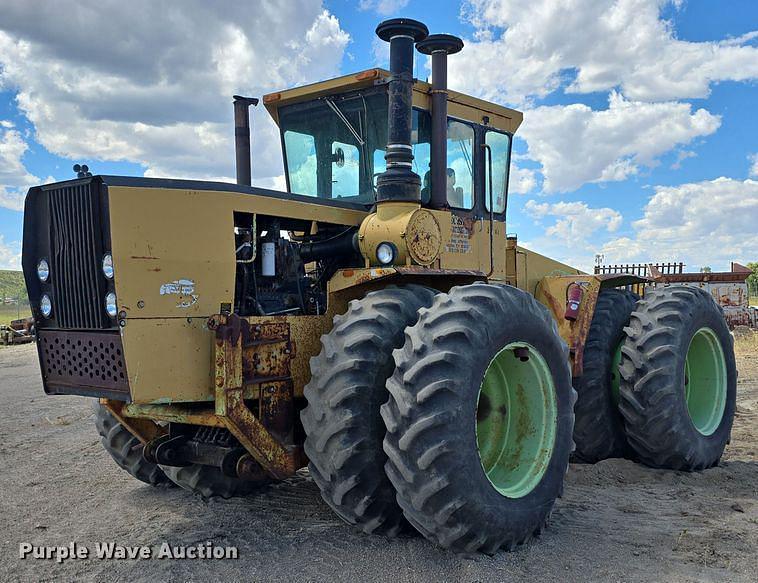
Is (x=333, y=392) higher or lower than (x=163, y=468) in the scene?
higher

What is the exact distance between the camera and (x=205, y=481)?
561 centimetres

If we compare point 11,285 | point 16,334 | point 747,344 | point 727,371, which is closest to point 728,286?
point 747,344

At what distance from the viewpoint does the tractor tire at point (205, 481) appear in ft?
18.4

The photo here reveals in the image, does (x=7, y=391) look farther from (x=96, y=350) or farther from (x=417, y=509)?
(x=417, y=509)

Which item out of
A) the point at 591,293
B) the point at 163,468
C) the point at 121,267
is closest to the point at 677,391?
the point at 591,293

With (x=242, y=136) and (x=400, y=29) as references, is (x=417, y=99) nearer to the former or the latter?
(x=400, y=29)

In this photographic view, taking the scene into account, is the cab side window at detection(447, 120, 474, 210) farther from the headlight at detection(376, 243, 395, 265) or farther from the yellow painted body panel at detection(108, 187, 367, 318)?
the yellow painted body panel at detection(108, 187, 367, 318)

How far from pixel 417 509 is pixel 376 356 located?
3.00 ft

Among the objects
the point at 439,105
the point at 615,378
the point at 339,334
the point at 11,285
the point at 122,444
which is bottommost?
the point at 11,285

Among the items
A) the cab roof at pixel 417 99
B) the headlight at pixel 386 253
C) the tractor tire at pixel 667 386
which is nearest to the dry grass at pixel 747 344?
the tractor tire at pixel 667 386

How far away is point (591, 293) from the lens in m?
6.96

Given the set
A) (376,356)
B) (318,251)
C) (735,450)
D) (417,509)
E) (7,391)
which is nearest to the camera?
(417,509)

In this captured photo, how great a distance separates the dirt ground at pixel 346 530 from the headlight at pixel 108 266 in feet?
5.72

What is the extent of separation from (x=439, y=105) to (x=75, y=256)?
301cm
